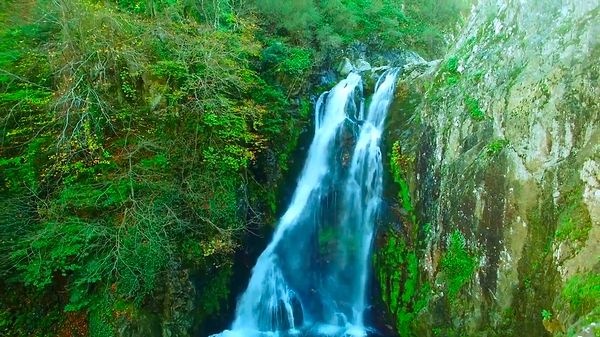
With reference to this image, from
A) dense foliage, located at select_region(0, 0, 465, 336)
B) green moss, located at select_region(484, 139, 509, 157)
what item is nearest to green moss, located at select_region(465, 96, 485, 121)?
green moss, located at select_region(484, 139, 509, 157)

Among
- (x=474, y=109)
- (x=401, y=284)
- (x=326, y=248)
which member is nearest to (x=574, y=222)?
(x=474, y=109)

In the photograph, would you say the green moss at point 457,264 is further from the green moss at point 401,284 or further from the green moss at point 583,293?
the green moss at point 583,293

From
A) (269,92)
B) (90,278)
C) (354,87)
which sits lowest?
(90,278)

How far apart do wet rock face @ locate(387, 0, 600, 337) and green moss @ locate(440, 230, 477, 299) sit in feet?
0.16

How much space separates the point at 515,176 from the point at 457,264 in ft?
5.99

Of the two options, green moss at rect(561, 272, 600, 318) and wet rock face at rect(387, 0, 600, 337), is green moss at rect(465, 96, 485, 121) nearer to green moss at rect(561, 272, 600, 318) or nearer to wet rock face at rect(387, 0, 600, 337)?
wet rock face at rect(387, 0, 600, 337)

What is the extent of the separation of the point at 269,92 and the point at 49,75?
459 centimetres

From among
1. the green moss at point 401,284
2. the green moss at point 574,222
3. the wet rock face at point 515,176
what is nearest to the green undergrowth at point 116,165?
the green moss at point 401,284

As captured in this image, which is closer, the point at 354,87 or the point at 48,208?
the point at 48,208

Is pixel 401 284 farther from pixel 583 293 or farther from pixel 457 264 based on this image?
pixel 583 293

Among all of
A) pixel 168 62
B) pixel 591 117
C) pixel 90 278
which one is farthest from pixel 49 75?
pixel 591 117

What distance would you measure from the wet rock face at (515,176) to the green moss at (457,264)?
0.05 metres

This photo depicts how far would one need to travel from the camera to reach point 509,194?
602cm

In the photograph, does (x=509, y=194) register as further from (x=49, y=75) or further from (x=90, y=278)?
(x=49, y=75)
